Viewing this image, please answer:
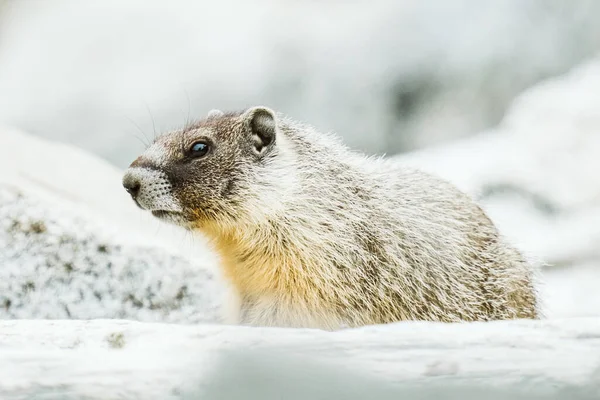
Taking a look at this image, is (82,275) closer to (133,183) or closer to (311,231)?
(133,183)

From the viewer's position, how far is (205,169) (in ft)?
8.43

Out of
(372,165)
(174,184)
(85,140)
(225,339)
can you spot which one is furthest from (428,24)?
(225,339)

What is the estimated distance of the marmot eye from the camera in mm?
2605

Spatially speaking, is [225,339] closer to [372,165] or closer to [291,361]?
[291,361]

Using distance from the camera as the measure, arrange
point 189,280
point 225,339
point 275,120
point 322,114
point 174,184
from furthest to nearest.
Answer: point 322,114
point 189,280
point 275,120
point 174,184
point 225,339

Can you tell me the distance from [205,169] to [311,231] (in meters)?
0.41

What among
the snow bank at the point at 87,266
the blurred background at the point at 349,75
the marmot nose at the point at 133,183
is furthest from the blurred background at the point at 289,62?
the marmot nose at the point at 133,183

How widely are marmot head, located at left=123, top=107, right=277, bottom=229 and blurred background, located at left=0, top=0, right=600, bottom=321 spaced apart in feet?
9.39

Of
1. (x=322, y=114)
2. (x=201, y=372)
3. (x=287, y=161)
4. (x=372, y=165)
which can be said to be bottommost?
(x=201, y=372)

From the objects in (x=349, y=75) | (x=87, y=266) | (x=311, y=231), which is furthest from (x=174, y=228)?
(x=349, y=75)

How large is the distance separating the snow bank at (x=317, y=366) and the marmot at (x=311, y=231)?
83 cm

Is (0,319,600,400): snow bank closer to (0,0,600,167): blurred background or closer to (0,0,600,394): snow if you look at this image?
(0,0,600,394): snow

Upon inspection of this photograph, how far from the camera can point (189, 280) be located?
3375 mm

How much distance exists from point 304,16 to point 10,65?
2.20m
